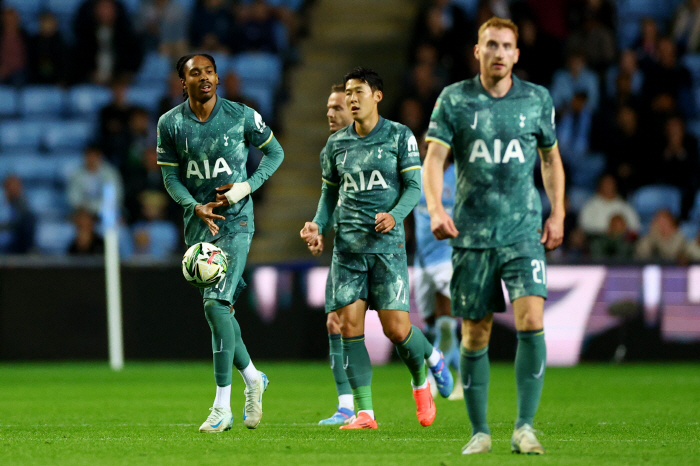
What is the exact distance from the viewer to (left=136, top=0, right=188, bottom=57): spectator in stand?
59.7 feet

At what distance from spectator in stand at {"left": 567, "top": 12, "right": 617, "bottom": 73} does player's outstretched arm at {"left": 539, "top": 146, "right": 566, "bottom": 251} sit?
1087 centimetres

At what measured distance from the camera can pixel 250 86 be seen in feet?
57.9

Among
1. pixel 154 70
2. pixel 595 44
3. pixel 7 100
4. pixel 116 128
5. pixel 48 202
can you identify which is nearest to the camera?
pixel 116 128

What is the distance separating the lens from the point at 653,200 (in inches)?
607

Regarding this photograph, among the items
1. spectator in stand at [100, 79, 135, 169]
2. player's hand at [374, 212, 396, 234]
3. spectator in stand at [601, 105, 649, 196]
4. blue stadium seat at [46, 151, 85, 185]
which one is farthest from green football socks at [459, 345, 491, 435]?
blue stadium seat at [46, 151, 85, 185]

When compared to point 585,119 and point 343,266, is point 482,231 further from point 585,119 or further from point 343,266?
point 585,119

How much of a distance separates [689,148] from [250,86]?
6536mm

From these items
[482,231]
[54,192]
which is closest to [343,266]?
[482,231]

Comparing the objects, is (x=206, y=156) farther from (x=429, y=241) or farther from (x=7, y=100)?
(x=7, y=100)

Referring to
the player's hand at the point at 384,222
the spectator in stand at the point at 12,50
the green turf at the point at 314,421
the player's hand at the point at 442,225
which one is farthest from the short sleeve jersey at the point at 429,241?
the spectator in stand at the point at 12,50

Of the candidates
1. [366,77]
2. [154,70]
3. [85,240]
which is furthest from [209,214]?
[154,70]

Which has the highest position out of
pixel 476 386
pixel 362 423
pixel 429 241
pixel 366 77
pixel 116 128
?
pixel 366 77

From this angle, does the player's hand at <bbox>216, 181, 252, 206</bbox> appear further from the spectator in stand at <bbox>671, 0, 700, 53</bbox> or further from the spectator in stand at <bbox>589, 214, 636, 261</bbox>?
the spectator in stand at <bbox>671, 0, 700, 53</bbox>

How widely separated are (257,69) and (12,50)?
3.80 meters
